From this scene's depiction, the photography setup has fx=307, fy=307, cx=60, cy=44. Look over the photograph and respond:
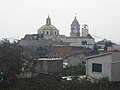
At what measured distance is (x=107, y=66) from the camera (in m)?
25.5

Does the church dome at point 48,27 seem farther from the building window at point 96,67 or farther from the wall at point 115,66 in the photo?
the wall at point 115,66

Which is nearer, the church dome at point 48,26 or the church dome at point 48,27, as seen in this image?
the church dome at point 48,27

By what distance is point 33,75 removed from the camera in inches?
1139

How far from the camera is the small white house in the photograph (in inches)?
990

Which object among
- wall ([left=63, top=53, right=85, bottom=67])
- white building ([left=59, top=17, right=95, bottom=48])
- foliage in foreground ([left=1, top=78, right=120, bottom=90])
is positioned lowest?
foliage in foreground ([left=1, top=78, right=120, bottom=90])

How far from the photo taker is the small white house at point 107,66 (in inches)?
990

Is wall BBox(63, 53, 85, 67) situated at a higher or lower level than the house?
higher

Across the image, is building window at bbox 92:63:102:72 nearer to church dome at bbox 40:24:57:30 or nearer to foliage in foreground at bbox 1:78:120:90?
foliage in foreground at bbox 1:78:120:90

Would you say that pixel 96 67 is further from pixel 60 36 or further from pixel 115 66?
pixel 60 36

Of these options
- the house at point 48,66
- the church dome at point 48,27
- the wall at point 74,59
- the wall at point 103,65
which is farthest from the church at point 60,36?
the wall at point 103,65

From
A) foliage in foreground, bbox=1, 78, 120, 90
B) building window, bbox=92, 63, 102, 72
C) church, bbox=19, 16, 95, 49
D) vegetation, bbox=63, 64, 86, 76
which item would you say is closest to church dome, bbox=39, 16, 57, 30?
church, bbox=19, 16, 95, 49

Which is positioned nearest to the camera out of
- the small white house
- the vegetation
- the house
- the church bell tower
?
the small white house

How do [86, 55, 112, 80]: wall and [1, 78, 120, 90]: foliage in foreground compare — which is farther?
[86, 55, 112, 80]: wall

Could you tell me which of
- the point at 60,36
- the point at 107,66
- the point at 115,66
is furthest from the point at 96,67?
the point at 60,36
